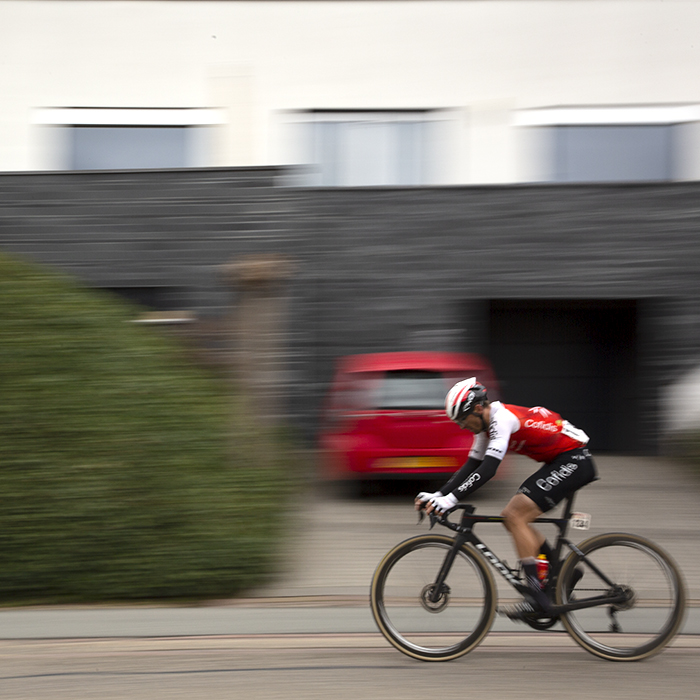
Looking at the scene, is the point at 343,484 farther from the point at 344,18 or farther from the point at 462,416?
Answer: the point at 344,18

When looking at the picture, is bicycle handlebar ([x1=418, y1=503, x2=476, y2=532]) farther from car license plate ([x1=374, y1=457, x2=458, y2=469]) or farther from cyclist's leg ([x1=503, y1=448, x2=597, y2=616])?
car license plate ([x1=374, y1=457, x2=458, y2=469])

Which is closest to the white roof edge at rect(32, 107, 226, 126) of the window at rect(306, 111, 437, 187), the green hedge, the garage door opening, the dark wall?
the dark wall

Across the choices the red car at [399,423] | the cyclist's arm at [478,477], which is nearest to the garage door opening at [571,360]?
the red car at [399,423]

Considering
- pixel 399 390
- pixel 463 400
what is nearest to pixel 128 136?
pixel 399 390

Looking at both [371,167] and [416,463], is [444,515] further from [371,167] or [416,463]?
[371,167]

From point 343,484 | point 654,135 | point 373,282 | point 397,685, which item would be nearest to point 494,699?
point 397,685

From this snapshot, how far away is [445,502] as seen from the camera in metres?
4.25

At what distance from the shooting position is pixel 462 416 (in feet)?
14.4

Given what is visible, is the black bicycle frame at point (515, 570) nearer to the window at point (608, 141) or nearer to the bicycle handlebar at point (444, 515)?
the bicycle handlebar at point (444, 515)

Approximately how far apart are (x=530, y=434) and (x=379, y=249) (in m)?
7.61

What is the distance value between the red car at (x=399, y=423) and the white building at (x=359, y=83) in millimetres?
4546

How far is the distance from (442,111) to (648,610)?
359 inches

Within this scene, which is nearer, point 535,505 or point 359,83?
point 535,505

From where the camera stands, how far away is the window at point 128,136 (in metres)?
12.0
